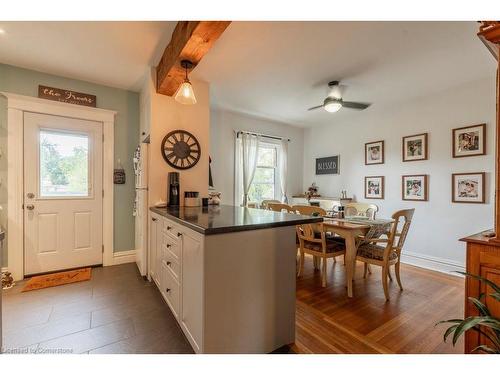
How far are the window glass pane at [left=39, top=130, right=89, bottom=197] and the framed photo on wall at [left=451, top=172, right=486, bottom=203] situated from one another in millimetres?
5163

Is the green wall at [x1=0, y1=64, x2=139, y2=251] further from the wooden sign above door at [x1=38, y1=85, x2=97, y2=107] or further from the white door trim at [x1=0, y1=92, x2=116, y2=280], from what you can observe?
the white door trim at [x1=0, y1=92, x2=116, y2=280]

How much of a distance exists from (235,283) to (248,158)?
3.48 metres

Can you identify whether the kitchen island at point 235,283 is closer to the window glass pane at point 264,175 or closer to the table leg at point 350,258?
the table leg at point 350,258

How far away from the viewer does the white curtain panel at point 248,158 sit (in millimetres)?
4617

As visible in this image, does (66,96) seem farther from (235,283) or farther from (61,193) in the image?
(235,283)

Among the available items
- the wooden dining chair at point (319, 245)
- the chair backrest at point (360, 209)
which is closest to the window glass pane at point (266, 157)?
the chair backrest at point (360, 209)

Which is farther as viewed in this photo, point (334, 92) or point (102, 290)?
point (334, 92)

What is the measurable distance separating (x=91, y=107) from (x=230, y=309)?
10.6 ft

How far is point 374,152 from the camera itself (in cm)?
423

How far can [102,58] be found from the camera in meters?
2.55

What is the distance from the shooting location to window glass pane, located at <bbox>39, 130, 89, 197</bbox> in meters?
2.92

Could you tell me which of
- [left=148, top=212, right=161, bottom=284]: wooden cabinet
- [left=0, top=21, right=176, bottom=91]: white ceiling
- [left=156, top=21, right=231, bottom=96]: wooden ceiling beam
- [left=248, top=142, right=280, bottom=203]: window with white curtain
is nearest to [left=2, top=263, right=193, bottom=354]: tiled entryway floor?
[left=148, top=212, right=161, bottom=284]: wooden cabinet
